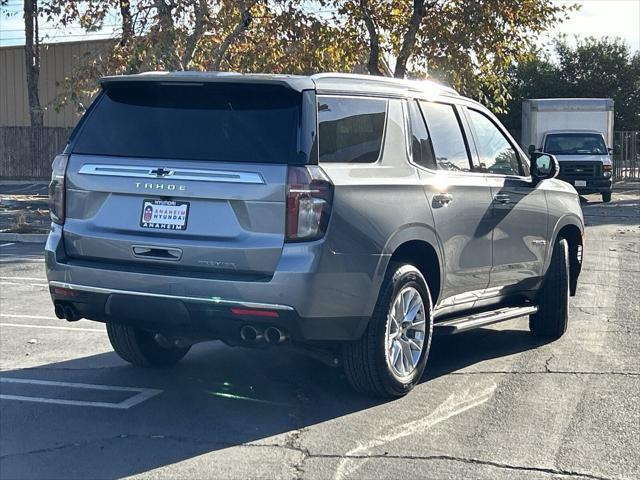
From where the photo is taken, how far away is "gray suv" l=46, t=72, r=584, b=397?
553 centimetres

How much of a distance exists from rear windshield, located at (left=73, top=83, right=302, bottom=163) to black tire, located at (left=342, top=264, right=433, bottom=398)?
110 cm

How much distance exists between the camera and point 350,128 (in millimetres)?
6066

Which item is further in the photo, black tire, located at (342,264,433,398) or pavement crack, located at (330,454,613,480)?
black tire, located at (342,264,433,398)

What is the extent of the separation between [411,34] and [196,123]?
1800 cm

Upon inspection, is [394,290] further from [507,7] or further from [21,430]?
[507,7]

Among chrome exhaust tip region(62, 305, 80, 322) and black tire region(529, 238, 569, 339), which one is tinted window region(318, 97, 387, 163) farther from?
black tire region(529, 238, 569, 339)

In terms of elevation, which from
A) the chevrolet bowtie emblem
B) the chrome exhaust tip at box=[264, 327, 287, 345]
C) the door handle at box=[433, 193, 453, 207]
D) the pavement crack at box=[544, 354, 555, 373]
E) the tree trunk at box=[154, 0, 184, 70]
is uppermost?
the tree trunk at box=[154, 0, 184, 70]

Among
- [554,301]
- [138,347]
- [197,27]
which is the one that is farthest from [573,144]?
[138,347]

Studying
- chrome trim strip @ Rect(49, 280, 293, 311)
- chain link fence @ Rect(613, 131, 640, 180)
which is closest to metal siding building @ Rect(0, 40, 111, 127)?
chain link fence @ Rect(613, 131, 640, 180)

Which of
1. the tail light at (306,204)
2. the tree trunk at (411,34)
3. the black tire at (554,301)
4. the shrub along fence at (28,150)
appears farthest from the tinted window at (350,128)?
the shrub along fence at (28,150)

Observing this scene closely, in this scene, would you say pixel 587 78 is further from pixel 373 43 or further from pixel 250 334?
pixel 250 334

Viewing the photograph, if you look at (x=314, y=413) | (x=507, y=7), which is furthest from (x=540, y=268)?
(x=507, y=7)

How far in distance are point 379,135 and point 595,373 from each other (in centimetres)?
242

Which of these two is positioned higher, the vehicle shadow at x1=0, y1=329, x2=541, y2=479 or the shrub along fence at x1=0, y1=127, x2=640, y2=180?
the shrub along fence at x1=0, y1=127, x2=640, y2=180
